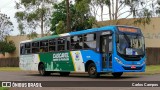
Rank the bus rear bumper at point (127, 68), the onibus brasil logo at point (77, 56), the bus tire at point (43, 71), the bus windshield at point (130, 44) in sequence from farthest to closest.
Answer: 1. the bus tire at point (43, 71)
2. the onibus brasil logo at point (77, 56)
3. the bus windshield at point (130, 44)
4. the bus rear bumper at point (127, 68)

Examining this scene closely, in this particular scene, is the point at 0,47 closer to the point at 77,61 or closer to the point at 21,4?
→ the point at 21,4

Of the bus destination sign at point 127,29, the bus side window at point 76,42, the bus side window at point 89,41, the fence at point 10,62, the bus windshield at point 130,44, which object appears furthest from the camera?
the fence at point 10,62

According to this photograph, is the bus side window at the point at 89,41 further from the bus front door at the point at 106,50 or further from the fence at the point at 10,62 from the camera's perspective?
the fence at the point at 10,62

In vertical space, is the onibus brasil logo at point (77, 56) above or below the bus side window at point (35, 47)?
below

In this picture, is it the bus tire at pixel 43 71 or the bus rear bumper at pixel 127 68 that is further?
the bus tire at pixel 43 71

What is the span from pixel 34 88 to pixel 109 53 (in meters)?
6.05

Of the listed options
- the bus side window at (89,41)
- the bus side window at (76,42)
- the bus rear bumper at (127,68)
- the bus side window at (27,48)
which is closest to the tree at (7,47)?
the bus side window at (27,48)

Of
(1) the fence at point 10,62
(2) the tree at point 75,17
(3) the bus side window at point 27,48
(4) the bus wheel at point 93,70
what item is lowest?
(1) the fence at point 10,62

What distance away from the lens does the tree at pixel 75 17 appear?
40.0 meters

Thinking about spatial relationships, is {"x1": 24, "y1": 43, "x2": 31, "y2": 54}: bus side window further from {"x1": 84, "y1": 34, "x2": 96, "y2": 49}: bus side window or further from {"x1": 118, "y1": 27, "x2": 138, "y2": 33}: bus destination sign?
{"x1": 118, "y1": 27, "x2": 138, "y2": 33}: bus destination sign

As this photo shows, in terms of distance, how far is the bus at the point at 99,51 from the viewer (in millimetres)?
21922

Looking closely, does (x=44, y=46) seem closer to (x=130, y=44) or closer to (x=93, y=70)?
(x=93, y=70)

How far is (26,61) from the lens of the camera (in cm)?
3259

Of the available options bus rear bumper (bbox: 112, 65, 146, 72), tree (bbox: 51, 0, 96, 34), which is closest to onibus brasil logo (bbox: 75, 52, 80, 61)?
bus rear bumper (bbox: 112, 65, 146, 72)
